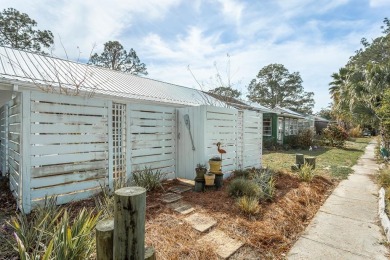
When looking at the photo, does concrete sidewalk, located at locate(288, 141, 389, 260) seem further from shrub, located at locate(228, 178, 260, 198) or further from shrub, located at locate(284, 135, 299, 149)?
shrub, located at locate(284, 135, 299, 149)

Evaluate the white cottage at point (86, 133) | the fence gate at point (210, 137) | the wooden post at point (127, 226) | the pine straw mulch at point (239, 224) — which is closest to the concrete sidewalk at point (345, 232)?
the pine straw mulch at point (239, 224)

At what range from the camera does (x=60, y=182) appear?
14.3 feet

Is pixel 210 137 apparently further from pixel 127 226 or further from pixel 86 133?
pixel 127 226

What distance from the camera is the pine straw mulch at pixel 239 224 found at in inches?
117

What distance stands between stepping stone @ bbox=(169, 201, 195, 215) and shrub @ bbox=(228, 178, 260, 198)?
42.9 inches

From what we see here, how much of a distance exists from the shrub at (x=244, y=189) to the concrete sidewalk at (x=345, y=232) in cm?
117

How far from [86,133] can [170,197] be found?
2.23 meters

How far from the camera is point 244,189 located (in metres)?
4.91

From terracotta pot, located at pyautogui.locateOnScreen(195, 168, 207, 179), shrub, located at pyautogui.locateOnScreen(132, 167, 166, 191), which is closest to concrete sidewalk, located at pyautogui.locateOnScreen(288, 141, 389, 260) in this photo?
terracotta pot, located at pyautogui.locateOnScreen(195, 168, 207, 179)

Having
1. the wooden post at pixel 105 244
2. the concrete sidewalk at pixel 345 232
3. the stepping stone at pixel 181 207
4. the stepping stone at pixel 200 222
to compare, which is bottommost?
the concrete sidewalk at pixel 345 232

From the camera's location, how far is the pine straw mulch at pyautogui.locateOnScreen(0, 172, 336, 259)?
2.96 m

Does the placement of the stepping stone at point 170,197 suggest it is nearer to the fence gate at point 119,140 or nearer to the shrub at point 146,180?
the shrub at point 146,180

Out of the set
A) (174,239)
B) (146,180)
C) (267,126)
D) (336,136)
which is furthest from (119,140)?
(336,136)

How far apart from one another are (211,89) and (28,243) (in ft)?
28.0
